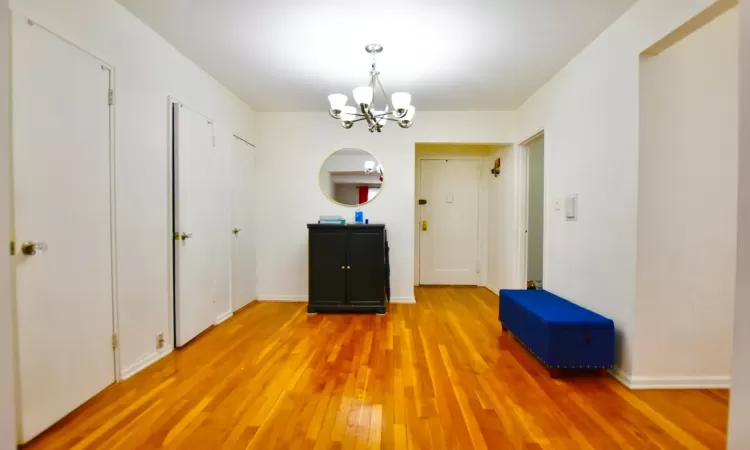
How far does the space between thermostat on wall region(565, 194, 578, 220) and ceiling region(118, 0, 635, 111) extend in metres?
1.17

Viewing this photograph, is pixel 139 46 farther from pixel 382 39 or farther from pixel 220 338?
pixel 220 338

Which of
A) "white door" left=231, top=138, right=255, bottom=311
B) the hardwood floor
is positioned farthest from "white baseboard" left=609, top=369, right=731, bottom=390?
"white door" left=231, top=138, right=255, bottom=311

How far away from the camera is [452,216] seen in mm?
5496

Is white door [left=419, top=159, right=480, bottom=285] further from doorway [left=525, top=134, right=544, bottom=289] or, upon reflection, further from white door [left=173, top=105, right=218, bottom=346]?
white door [left=173, top=105, right=218, bottom=346]

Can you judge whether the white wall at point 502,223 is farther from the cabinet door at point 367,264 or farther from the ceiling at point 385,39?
the cabinet door at point 367,264

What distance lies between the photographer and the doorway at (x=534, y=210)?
448 centimetres

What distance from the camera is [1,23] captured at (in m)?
1.19

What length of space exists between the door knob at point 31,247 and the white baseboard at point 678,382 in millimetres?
3385

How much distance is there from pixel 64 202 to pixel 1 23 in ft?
3.11

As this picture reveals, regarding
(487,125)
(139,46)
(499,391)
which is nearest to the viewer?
(499,391)

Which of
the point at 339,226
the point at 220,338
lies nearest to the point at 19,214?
the point at 220,338

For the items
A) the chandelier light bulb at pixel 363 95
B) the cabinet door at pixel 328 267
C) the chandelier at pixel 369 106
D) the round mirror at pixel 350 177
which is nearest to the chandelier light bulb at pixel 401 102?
the chandelier at pixel 369 106

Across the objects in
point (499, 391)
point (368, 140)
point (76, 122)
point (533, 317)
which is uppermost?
point (368, 140)

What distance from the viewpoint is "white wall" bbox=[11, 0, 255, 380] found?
6.94ft
